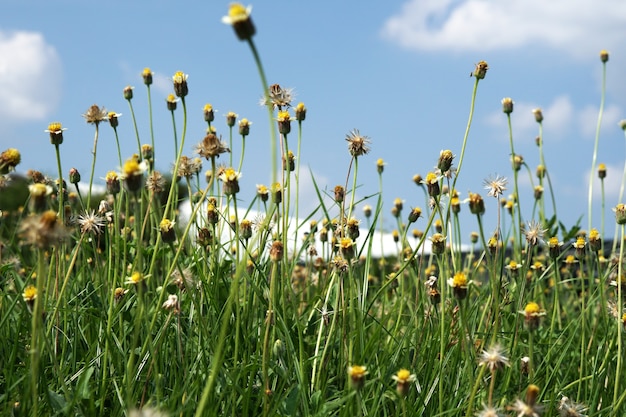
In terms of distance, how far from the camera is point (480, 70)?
206 centimetres

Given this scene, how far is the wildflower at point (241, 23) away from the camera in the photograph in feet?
3.51

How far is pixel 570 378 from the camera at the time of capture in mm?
2523

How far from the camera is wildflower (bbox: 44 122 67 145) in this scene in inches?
78.1

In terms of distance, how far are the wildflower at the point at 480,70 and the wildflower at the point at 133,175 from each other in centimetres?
118

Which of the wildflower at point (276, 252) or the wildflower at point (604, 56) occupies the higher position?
the wildflower at point (604, 56)

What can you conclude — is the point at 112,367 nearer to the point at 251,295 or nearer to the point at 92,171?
the point at 251,295

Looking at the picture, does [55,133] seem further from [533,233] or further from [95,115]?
[533,233]

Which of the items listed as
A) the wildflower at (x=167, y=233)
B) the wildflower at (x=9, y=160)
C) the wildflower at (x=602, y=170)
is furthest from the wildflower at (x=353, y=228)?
the wildflower at (x=602, y=170)

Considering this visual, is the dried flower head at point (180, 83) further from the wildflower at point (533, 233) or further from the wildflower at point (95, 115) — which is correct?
the wildflower at point (533, 233)

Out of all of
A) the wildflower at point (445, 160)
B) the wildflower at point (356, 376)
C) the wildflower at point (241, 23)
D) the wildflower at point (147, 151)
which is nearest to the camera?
the wildflower at point (241, 23)

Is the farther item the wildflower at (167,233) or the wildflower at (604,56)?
the wildflower at (604,56)

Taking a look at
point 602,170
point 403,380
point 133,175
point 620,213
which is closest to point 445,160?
point 620,213

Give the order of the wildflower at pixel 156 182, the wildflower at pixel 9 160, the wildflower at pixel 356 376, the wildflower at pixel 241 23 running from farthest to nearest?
1. the wildflower at pixel 156 182
2. the wildflower at pixel 9 160
3. the wildflower at pixel 356 376
4. the wildflower at pixel 241 23

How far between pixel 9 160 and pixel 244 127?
1163mm
